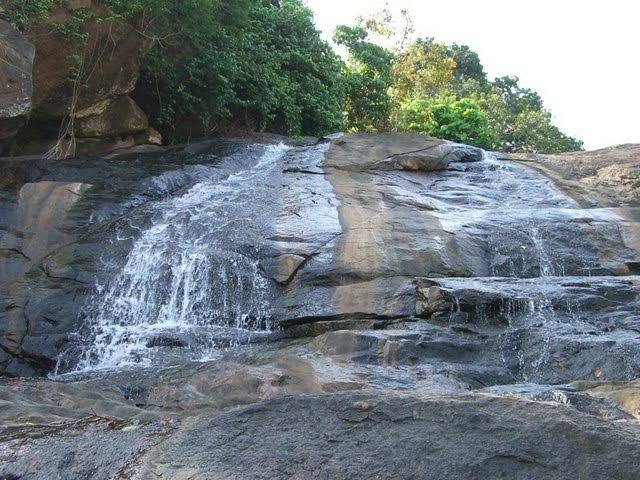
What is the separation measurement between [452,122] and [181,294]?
13.8 metres

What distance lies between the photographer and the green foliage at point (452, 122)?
20469 mm

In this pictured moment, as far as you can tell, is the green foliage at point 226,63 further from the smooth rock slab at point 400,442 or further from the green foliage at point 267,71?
the smooth rock slab at point 400,442

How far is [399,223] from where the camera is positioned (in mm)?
9875

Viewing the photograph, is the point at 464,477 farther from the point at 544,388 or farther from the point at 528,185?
the point at 528,185

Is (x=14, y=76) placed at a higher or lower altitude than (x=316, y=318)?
higher

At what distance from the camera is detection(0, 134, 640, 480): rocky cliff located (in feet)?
9.27

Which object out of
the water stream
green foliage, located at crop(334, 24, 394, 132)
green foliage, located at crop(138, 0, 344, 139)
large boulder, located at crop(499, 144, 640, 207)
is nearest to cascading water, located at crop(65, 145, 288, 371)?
the water stream

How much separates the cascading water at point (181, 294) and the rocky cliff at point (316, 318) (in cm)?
3

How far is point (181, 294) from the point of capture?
891 centimetres

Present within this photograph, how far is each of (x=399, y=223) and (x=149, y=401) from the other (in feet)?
17.7

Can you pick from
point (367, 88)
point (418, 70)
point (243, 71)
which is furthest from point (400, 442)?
point (418, 70)

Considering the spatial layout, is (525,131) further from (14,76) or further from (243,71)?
(14,76)

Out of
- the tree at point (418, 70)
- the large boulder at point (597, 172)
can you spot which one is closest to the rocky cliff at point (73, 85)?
the large boulder at point (597, 172)

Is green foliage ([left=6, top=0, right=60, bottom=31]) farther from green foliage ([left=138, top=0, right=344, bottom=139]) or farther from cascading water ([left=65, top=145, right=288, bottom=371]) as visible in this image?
cascading water ([left=65, top=145, right=288, bottom=371])
